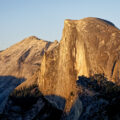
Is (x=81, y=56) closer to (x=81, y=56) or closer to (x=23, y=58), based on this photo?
(x=81, y=56)

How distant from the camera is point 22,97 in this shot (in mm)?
44531

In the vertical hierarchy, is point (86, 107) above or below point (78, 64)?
below

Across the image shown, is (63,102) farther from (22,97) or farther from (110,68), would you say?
(22,97)

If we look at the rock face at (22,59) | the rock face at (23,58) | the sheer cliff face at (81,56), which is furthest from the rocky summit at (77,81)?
the rock face at (23,58)

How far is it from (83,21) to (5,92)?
83.1ft

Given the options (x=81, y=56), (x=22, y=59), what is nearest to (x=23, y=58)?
(x=22, y=59)

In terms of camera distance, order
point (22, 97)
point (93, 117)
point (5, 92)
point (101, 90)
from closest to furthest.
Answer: point (93, 117), point (101, 90), point (22, 97), point (5, 92)

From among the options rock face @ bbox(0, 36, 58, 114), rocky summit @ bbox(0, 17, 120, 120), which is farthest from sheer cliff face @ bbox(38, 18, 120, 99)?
rock face @ bbox(0, 36, 58, 114)

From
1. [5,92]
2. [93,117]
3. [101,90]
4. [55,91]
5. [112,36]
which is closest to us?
[93,117]

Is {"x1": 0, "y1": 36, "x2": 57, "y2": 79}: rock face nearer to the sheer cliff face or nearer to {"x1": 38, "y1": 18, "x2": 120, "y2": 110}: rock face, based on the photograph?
{"x1": 38, "y1": 18, "x2": 120, "y2": 110}: rock face

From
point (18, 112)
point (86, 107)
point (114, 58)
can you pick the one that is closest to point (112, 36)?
point (114, 58)

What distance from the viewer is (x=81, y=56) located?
37094 mm

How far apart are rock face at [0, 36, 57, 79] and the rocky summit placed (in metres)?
23.6

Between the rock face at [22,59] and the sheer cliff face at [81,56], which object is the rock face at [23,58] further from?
the sheer cliff face at [81,56]
